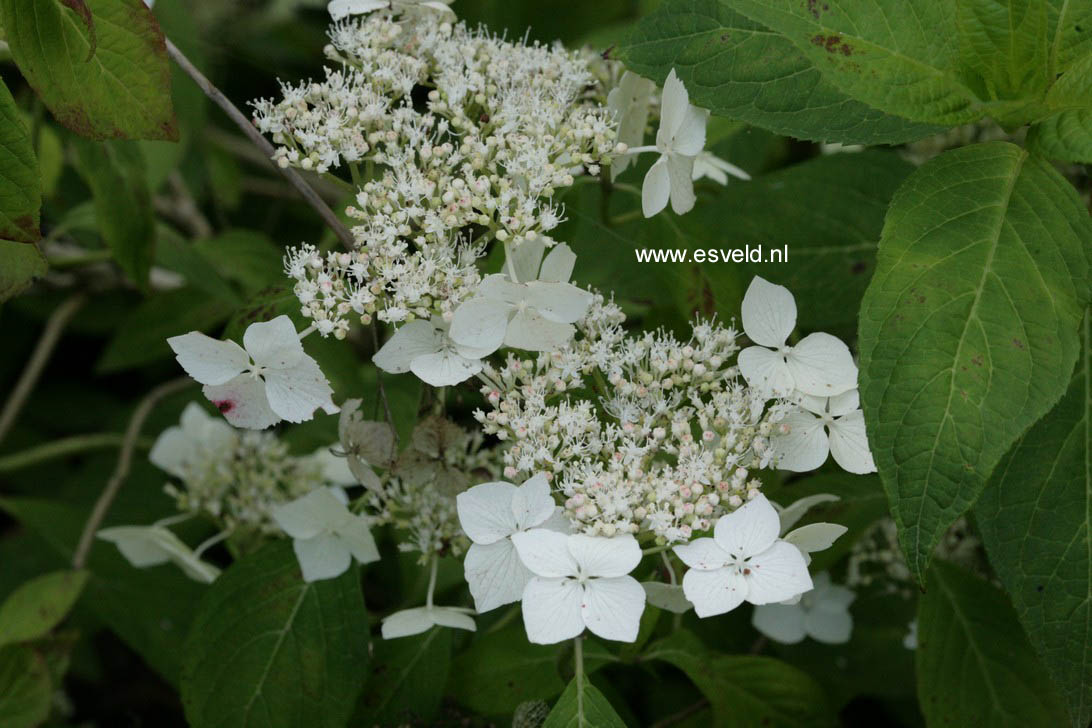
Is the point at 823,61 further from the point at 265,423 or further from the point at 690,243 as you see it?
the point at 265,423

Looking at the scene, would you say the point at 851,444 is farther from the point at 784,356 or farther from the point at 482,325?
the point at 482,325

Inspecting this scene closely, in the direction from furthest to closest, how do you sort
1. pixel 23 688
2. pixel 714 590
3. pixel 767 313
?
pixel 23 688 < pixel 767 313 < pixel 714 590

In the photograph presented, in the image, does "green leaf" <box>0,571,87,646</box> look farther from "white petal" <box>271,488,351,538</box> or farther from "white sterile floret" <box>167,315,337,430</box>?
"white sterile floret" <box>167,315,337,430</box>

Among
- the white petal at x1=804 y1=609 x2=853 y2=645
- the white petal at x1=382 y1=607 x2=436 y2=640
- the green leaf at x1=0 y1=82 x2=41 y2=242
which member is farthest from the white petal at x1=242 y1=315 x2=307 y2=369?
the white petal at x1=804 y1=609 x2=853 y2=645

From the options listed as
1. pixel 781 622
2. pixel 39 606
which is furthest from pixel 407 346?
pixel 39 606

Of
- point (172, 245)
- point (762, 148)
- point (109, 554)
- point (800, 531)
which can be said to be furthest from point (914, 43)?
point (109, 554)

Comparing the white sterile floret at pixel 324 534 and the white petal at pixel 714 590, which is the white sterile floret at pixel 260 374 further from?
the white petal at pixel 714 590
